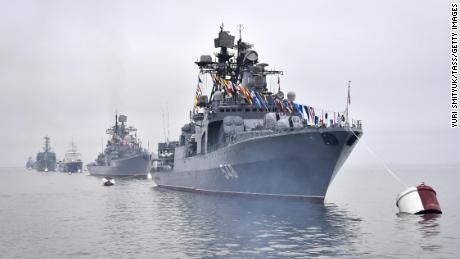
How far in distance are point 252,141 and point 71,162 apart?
160216 millimetres

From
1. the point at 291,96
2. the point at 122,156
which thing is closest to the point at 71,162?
the point at 122,156

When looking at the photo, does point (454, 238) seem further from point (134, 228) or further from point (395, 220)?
point (134, 228)

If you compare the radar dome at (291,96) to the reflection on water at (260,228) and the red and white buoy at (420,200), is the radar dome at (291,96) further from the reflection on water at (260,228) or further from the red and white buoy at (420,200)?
the red and white buoy at (420,200)

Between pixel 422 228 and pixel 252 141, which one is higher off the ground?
pixel 252 141

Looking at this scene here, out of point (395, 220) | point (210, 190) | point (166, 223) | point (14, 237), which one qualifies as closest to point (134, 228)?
point (166, 223)

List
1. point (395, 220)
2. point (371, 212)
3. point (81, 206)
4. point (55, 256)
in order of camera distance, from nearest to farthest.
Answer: point (55, 256) → point (395, 220) → point (371, 212) → point (81, 206)

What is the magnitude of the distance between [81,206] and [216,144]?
12.6 metres

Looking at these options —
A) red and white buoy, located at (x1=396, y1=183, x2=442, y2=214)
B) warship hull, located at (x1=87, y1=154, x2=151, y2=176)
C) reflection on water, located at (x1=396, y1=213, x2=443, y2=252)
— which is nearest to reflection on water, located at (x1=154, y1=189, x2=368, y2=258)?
reflection on water, located at (x1=396, y1=213, x2=443, y2=252)

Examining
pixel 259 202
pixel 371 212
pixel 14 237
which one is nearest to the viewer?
pixel 14 237

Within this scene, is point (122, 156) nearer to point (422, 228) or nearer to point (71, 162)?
point (71, 162)

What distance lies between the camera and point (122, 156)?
399 ft

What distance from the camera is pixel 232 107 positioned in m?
45.0

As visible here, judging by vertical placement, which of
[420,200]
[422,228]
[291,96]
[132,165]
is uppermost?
[291,96]

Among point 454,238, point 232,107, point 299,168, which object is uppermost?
point 232,107
